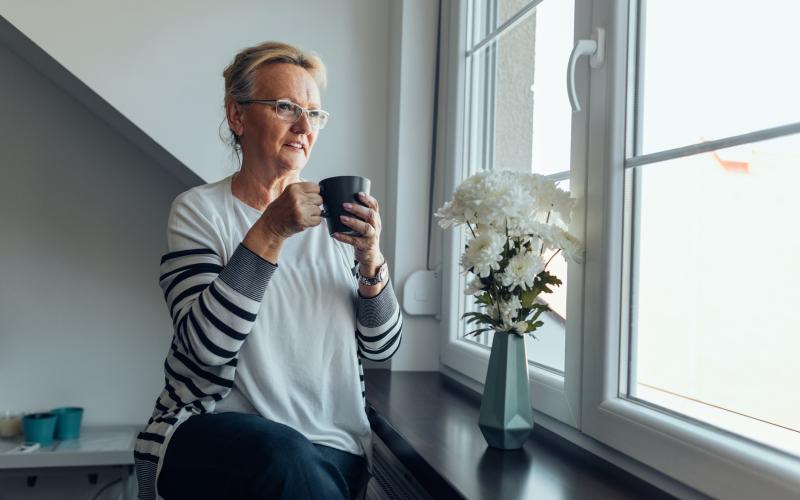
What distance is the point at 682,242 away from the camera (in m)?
1.09

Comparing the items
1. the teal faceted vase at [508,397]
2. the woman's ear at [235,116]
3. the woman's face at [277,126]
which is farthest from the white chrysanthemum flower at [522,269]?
the woman's ear at [235,116]

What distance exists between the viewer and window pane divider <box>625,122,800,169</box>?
89 centimetres

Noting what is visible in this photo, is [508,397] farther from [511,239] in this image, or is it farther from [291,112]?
[291,112]

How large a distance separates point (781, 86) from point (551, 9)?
2.34 ft

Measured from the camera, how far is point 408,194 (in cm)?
212

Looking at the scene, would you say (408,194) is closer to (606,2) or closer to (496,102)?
(496,102)

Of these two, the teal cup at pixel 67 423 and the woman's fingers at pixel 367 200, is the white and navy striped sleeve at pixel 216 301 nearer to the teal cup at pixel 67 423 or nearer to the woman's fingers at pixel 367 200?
the woman's fingers at pixel 367 200

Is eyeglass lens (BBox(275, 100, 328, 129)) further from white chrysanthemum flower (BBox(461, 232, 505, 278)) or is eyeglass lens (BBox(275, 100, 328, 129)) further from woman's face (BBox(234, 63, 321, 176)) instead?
white chrysanthemum flower (BBox(461, 232, 505, 278))

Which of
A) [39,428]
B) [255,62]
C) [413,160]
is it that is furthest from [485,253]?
[39,428]

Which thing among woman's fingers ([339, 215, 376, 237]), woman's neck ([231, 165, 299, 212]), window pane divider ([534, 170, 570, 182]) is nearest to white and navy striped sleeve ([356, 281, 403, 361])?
woman's fingers ([339, 215, 376, 237])

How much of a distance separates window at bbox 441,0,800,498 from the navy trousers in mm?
460

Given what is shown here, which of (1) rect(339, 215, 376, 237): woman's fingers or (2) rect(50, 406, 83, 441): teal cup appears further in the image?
(2) rect(50, 406, 83, 441): teal cup

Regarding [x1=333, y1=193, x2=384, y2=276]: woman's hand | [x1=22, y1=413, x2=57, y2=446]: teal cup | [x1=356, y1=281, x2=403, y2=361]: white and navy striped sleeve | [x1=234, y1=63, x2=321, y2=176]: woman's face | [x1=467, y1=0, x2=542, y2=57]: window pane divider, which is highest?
[x1=467, y1=0, x2=542, y2=57]: window pane divider

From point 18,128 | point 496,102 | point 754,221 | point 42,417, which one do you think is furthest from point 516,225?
point 18,128
